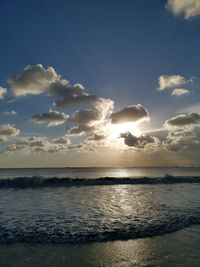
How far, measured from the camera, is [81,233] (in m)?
11.3

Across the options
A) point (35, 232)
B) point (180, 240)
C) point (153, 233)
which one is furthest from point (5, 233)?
point (180, 240)

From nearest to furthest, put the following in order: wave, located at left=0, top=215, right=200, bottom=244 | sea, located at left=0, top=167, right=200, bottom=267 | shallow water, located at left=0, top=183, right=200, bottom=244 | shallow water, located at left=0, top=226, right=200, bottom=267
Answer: shallow water, located at left=0, top=226, right=200, bottom=267 → sea, located at left=0, top=167, right=200, bottom=267 → wave, located at left=0, top=215, right=200, bottom=244 → shallow water, located at left=0, top=183, right=200, bottom=244

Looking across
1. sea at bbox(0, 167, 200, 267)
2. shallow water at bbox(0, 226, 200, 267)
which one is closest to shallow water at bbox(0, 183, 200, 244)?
sea at bbox(0, 167, 200, 267)

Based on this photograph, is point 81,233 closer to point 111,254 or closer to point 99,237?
point 99,237

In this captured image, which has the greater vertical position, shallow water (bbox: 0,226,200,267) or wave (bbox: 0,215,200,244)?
wave (bbox: 0,215,200,244)

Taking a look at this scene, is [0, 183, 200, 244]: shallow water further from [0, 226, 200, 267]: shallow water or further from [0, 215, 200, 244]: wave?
[0, 226, 200, 267]: shallow water

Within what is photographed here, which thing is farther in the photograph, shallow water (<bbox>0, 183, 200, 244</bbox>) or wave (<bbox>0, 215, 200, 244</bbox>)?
shallow water (<bbox>0, 183, 200, 244</bbox>)

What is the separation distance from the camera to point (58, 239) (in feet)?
34.6

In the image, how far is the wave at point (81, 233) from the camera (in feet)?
34.6

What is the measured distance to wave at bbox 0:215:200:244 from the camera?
10.5 metres

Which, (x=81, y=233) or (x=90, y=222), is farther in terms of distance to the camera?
(x=90, y=222)

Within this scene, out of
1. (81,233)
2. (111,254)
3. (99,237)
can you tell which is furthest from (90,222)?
(111,254)

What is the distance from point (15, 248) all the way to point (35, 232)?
178 cm

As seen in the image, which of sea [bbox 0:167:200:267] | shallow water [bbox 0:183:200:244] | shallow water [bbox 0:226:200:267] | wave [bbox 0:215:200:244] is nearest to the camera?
shallow water [bbox 0:226:200:267]
